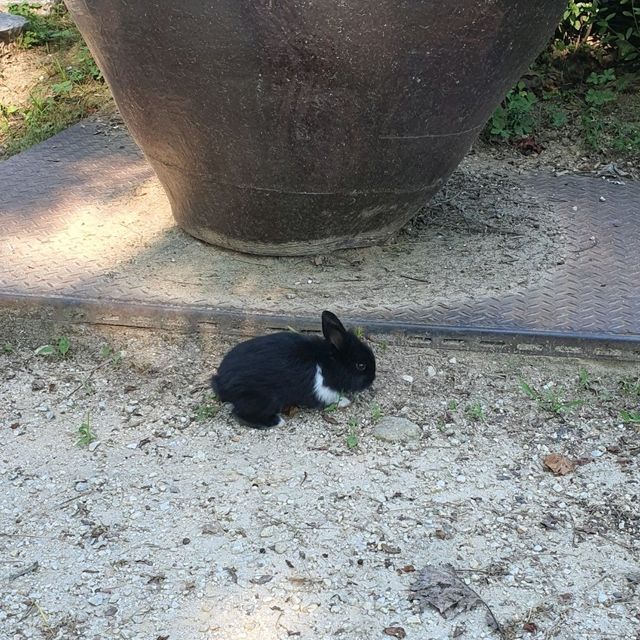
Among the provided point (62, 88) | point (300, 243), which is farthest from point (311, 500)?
point (62, 88)

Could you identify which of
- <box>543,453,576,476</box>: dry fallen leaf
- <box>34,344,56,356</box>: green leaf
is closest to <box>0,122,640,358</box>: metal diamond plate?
<box>34,344,56,356</box>: green leaf

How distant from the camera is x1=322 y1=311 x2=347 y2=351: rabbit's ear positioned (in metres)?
3.13

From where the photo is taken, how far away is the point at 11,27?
6.76 m

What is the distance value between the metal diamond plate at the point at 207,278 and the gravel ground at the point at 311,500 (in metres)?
0.11

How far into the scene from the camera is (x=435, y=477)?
288 centimetres

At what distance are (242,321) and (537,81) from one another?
387cm

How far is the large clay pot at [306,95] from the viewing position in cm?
308

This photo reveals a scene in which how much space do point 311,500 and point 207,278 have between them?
56.4 inches

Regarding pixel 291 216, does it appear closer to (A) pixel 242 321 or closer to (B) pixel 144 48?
(A) pixel 242 321

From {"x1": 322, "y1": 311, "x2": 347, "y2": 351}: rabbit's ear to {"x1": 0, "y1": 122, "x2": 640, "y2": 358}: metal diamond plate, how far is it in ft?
1.20

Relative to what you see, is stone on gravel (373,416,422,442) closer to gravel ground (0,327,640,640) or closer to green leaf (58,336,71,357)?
gravel ground (0,327,640,640)

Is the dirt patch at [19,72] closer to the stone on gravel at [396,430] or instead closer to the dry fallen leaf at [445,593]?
the stone on gravel at [396,430]

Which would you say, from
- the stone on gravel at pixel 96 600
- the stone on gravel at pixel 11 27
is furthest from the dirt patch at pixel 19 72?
the stone on gravel at pixel 96 600

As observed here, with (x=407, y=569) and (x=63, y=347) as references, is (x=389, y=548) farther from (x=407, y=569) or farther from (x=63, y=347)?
(x=63, y=347)
